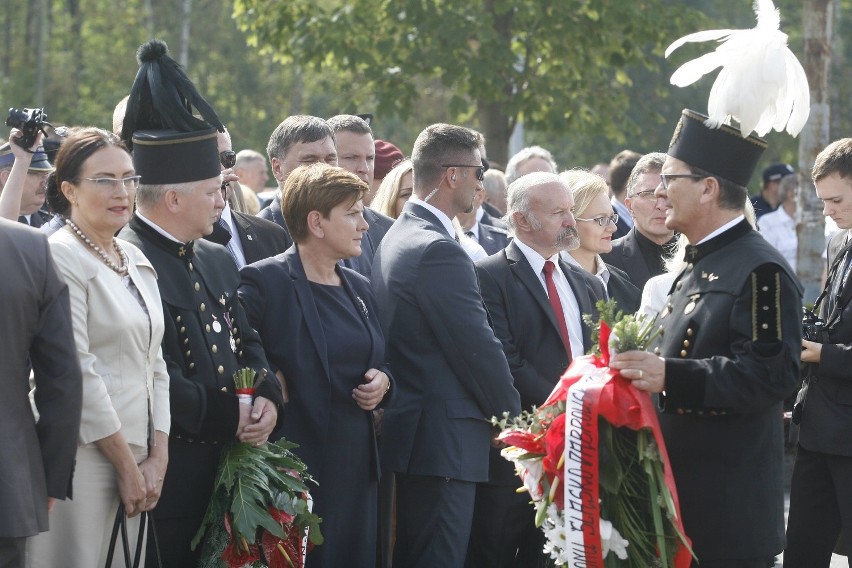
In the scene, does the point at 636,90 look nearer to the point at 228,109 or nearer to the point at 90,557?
the point at 228,109

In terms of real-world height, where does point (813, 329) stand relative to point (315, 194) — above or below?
below

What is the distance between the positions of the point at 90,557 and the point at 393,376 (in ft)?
6.24

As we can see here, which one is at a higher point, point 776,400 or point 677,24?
point 677,24

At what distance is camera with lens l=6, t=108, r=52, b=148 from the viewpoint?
598 cm

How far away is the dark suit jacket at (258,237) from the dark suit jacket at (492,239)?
254cm

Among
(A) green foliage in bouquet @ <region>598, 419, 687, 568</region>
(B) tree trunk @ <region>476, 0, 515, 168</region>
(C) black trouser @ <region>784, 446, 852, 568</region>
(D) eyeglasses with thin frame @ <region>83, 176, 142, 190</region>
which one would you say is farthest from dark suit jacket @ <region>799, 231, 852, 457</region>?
(B) tree trunk @ <region>476, 0, 515, 168</region>

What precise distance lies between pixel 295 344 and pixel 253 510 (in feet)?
3.07

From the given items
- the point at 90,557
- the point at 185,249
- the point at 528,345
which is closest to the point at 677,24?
the point at 528,345

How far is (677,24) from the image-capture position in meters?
15.4

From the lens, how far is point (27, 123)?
236 inches

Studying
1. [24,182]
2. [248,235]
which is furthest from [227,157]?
[24,182]

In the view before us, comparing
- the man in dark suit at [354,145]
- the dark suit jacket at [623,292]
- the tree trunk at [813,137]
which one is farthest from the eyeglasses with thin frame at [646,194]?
the tree trunk at [813,137]

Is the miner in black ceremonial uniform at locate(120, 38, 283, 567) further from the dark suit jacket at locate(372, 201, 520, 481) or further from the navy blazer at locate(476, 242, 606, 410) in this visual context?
the navy blazer at locate(476, 242, 606, 410)

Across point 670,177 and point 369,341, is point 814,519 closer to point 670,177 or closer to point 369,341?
point 670,177
